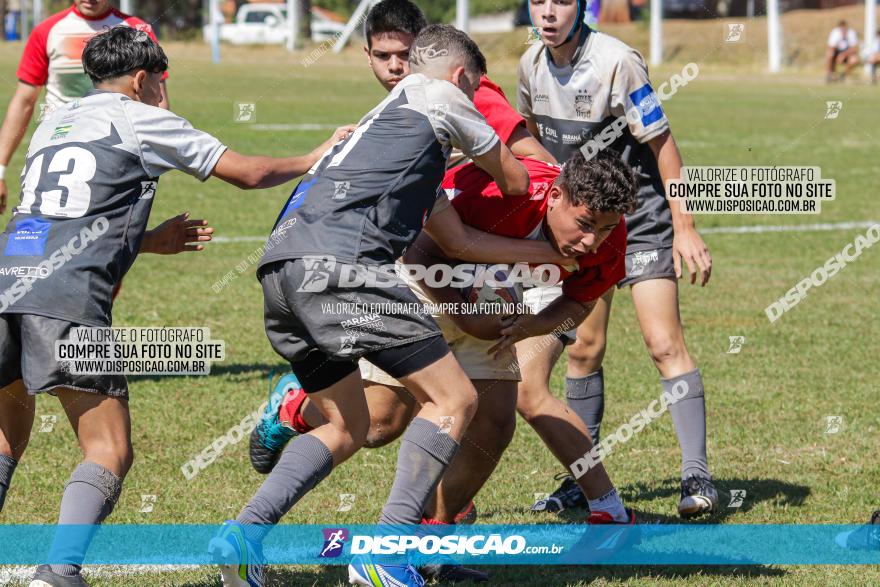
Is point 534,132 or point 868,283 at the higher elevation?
point 534,132

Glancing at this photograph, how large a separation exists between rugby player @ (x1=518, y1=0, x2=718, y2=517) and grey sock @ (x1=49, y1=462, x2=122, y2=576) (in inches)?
85.6

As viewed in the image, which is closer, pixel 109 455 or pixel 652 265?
pixel 109 455


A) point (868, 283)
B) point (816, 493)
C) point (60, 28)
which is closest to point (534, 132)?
point (816, 493)

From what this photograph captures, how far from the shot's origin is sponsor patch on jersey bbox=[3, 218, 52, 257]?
13.5 ft

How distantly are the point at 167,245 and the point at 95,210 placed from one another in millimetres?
512

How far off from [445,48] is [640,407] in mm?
3443

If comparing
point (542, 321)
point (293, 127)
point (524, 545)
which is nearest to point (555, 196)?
point (542, 321)

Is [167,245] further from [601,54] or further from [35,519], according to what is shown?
[601,54]

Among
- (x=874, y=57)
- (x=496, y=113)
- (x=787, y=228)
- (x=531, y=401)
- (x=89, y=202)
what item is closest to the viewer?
(x=89, y=202)

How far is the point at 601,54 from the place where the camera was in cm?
571

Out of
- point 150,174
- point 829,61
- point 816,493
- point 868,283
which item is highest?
point 150,174

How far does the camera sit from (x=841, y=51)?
136 ft

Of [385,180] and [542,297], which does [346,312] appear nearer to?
[385,180]

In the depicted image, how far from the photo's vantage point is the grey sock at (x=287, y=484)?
161 inches
